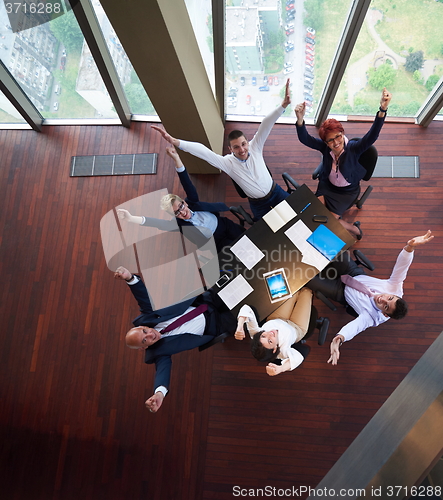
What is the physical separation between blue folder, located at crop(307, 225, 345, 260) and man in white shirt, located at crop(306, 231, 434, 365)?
11.1 inches

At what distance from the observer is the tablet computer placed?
3.16 meters

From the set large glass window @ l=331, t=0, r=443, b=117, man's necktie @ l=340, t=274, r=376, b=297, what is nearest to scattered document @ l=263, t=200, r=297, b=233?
man's necktie @ l=340, t=274, r=376, b=297

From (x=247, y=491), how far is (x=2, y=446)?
309 centimetres

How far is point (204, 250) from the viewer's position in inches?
145

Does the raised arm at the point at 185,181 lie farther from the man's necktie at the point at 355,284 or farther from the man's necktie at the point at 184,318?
the man's necktie at the point at 355,284

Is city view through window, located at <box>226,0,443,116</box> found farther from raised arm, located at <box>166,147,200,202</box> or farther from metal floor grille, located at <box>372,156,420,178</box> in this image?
raised arm, located at <box>166,147,200,202</box>

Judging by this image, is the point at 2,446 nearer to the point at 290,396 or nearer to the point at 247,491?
the point at 247,491

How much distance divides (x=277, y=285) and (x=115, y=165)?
3.22 m

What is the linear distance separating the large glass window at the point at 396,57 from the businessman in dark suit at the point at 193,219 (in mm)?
2228

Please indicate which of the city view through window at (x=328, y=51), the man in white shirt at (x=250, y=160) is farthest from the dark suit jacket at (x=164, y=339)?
the city view through window at (x=328, y=51)

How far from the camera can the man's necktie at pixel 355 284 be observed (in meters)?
3.12

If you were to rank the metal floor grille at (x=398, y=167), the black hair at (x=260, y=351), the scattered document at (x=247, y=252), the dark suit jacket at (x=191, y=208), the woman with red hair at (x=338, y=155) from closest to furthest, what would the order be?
the black hair at (x=260, y=351), the woman with red hair at (x=338, y=155), the scattered document at (x=247, y=252), the dark suit jacket at (x=191, y=208), the metal floor grille at (x=398, y=167)

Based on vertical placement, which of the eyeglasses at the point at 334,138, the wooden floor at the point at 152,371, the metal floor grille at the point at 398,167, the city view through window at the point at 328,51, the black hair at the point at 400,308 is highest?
the city view through window at the point at 328,51

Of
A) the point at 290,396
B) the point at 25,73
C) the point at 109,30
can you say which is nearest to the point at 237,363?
the point at 290,396
